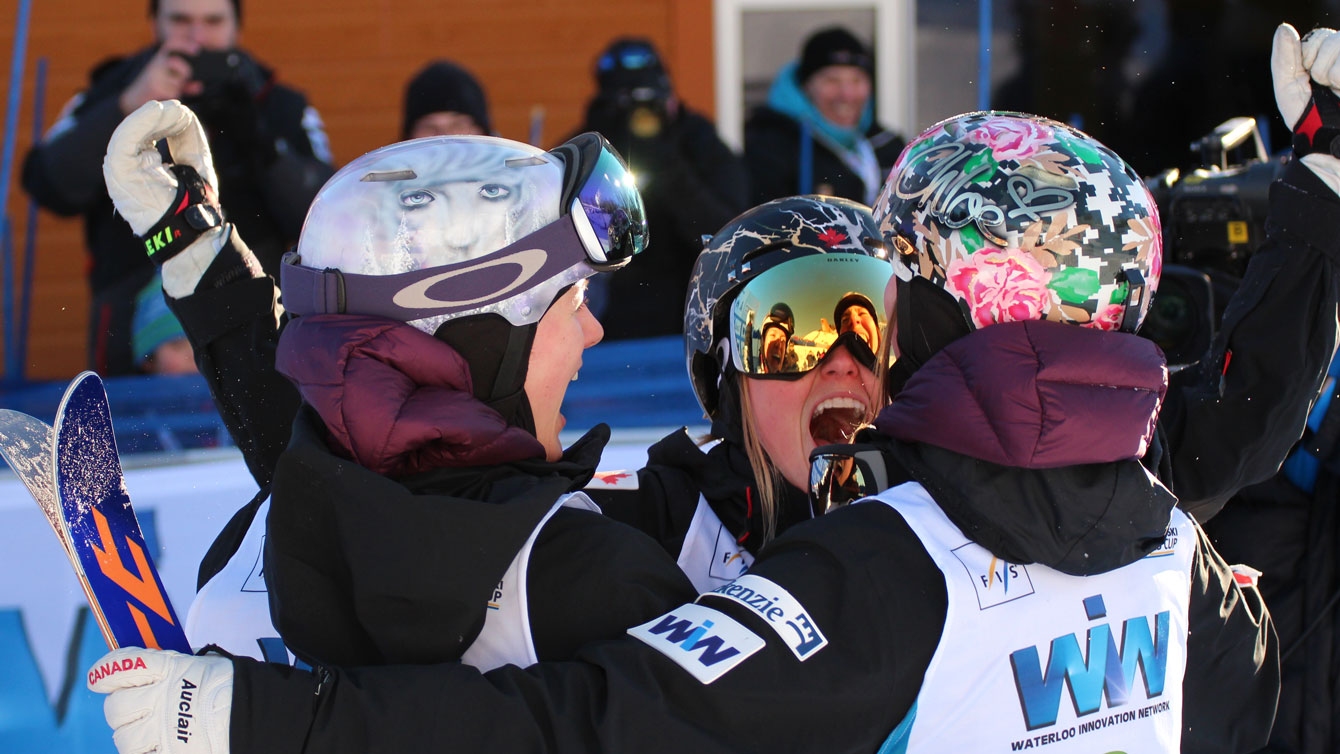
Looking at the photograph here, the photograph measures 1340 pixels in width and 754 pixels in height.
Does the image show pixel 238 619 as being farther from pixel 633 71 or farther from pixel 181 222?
pixel 633 71

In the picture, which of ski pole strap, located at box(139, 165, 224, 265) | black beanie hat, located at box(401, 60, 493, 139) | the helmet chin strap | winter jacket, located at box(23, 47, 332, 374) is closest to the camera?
the helmet chin strap

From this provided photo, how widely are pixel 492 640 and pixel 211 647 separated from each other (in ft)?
1.24

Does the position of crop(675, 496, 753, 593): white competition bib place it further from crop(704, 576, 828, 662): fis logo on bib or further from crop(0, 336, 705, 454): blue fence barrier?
crop(0, 336, 705, 454): blue fence barrier

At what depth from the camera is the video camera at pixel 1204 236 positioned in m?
3.12

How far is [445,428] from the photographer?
6.01 feet

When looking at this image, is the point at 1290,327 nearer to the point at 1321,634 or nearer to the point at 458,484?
the point at 1321,634

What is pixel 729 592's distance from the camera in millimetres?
1834

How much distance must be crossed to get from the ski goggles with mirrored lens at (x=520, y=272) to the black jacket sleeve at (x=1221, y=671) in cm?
107

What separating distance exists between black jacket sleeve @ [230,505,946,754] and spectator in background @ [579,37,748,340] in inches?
122

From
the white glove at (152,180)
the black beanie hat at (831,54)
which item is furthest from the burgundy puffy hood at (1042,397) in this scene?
the black beanie hat at (831,54)

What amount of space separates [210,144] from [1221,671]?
13.0 feet

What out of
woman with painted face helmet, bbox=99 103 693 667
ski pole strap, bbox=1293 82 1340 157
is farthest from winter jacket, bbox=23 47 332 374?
ski pole strap, bbox=1293 82 1340 157

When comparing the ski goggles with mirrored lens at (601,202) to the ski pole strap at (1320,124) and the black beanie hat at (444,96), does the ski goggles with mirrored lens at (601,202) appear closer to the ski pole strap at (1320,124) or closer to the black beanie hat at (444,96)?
the ski pole strap at (1320,124)

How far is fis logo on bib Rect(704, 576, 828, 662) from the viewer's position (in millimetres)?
1765
